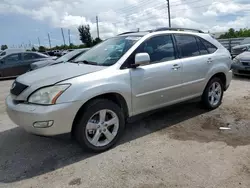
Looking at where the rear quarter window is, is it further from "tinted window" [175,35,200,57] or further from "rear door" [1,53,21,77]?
"rear door" [1,53,21,77]

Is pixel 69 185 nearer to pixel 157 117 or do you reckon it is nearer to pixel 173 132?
pixel 173 132

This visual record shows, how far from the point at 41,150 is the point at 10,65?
9.68 m

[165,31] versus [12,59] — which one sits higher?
[165,31]

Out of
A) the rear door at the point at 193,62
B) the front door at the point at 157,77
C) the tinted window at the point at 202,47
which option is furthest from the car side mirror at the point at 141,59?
the tinted window at the point at 202,47

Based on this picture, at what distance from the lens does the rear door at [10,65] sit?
1191 centimetres

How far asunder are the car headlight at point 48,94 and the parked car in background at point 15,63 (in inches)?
390

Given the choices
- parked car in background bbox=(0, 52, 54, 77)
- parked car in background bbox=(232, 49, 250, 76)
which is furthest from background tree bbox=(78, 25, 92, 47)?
parked car in background bbox=(232, 49, 250, 76)

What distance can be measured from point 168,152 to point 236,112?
7.64 ft

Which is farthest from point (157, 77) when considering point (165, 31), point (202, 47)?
point (202, 47)

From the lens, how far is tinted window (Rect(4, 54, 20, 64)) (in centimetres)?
1197

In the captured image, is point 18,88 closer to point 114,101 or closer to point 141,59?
point 114,101

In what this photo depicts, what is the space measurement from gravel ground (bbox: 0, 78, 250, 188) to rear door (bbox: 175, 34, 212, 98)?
62 cm

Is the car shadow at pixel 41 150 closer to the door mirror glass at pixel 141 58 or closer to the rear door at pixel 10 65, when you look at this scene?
the door mirror glass at pixel 141 58

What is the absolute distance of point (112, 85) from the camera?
3438 mm
